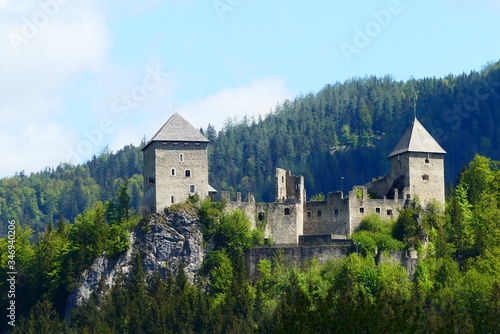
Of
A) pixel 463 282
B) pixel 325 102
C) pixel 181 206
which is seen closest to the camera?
pixel 463 282

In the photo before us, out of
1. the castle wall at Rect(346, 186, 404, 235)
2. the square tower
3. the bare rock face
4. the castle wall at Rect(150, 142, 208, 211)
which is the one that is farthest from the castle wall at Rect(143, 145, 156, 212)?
the square tower

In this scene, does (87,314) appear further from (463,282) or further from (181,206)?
(463,282)

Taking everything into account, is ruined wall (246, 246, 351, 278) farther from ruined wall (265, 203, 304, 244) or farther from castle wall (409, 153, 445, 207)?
castle wall (409, 153, 445, 207)

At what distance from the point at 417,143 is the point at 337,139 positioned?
103003mm

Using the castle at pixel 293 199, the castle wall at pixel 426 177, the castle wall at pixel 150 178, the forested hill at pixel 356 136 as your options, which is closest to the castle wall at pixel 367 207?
the castle at pixel 293 199

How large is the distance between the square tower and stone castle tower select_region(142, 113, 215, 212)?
1365 centimetres

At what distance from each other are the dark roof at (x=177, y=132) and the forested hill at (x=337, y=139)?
87.1m

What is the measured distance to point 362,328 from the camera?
39.5 m

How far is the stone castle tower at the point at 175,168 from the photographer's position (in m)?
75.6

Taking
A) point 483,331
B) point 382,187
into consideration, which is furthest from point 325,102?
point 483,331

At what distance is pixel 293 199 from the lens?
79.1 meters

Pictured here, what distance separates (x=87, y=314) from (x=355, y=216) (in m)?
19.1

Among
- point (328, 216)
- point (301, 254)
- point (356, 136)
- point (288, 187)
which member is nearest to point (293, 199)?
point (288, 187)

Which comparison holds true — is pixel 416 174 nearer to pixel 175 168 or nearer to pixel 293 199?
pixel 293 199
